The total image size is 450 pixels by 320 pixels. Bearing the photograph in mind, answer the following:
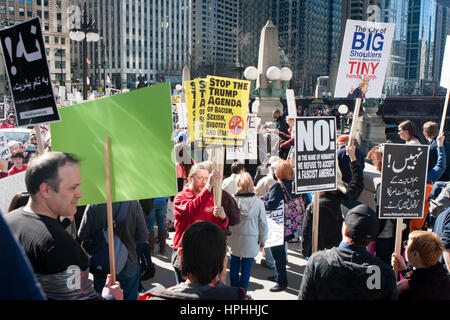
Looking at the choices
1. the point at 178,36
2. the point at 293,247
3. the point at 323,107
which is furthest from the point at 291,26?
the point at 293,247

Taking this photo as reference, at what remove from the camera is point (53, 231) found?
2.26 m

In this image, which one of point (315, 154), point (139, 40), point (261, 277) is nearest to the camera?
point (315, 154)

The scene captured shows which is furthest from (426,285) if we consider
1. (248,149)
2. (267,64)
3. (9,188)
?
(267,64)

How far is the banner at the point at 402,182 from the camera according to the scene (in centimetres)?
399

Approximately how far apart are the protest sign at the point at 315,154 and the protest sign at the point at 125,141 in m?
1.97

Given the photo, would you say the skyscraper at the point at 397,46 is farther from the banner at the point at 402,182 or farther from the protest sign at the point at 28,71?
the protest sign at the point at 28,71

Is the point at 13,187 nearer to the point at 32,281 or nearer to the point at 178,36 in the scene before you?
the point at 32,281

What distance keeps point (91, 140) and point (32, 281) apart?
1.74 m

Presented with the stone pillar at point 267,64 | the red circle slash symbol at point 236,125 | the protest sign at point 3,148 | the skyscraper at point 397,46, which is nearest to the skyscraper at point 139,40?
the skyscraper at point 397,46

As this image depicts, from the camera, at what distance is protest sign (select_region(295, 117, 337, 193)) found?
4.57 m

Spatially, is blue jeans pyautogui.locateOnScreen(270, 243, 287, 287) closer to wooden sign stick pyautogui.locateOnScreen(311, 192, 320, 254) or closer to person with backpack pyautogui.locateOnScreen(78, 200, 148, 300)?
wooden sign stick pyautogui.locateOnScreen(311, 192, 320, 254)

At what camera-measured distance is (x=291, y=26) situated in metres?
136

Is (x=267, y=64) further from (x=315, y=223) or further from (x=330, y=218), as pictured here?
(x=315, y=223)

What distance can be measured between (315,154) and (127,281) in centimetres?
232
